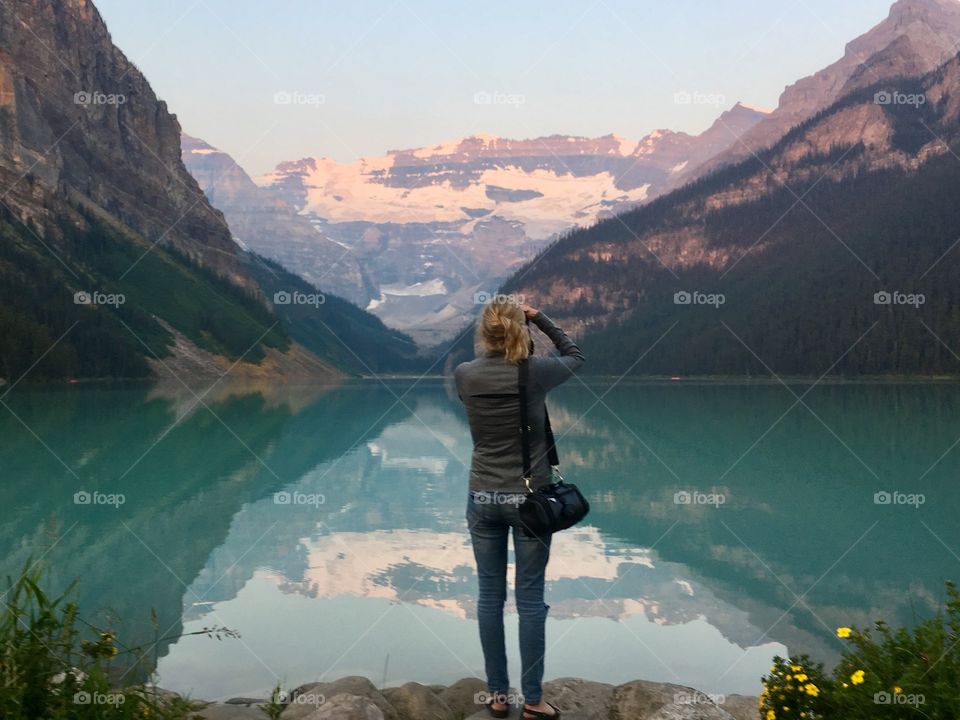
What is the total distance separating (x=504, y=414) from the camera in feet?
26.3

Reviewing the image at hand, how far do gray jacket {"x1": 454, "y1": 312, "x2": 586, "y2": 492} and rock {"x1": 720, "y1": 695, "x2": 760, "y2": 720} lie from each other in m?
3.41

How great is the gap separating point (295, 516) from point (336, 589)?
30.4ft

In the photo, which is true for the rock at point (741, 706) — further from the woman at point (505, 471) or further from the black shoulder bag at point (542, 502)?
the black shoulder bag at point (542, 502)

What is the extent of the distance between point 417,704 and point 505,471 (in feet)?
10.3

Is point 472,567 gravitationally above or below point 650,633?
above

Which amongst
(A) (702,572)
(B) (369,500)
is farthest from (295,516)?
(A) (702,572)

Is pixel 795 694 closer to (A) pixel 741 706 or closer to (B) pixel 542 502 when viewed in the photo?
(A) pixel 741 706

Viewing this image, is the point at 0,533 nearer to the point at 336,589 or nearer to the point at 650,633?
the point at 336,589

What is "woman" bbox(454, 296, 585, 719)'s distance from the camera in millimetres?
7945

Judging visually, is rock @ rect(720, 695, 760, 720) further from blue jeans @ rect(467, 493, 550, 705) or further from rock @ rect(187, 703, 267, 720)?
rock @ rect(187, 703, 267, 720)

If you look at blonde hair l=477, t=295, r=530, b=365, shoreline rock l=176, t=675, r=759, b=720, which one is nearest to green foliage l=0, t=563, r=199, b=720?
shoreline rock l=176, t=675, r=759, b=720

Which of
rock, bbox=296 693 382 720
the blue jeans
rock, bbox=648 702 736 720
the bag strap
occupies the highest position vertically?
the bag strap

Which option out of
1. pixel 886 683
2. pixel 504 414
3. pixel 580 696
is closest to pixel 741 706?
pixel 580 696

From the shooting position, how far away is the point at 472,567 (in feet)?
58.9
